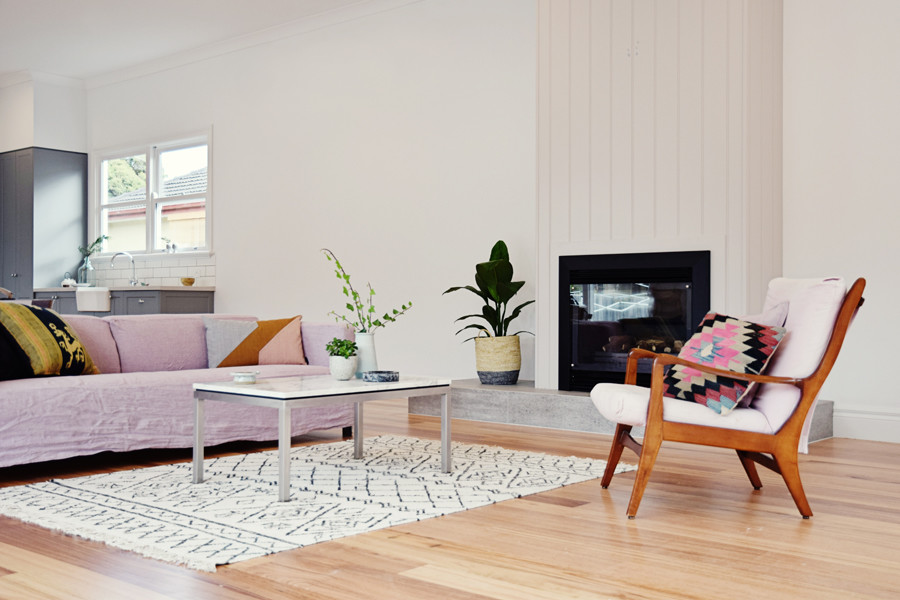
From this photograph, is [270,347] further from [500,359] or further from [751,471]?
[751,471]

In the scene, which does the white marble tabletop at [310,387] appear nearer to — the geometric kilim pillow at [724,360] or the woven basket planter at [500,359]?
the geometric kilim pillow at [724,360]

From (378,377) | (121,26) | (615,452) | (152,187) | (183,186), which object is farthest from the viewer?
(152,187)

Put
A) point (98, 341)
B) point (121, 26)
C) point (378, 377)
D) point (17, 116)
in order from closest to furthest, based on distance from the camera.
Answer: point (378, 377) → point (98, 341) → point (121, 26) → point (17, 116)

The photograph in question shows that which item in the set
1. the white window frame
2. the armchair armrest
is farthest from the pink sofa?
the white window frame

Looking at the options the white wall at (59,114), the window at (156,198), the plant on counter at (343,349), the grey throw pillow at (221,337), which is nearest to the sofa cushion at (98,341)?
the grey throw pillow at (221,337)

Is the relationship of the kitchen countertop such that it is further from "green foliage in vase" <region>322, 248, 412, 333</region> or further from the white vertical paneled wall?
the white vertical paneled wall

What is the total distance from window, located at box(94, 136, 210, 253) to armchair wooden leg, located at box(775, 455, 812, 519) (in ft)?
22.2

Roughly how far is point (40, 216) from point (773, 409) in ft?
27.8

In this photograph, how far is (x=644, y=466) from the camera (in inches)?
114

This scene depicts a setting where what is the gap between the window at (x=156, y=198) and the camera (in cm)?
875

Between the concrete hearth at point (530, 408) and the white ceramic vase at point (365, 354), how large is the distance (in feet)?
5.39

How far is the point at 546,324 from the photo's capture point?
544 centimetres

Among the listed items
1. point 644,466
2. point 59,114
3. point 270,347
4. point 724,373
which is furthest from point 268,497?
point 59,114

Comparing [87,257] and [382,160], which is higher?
[382,160]
